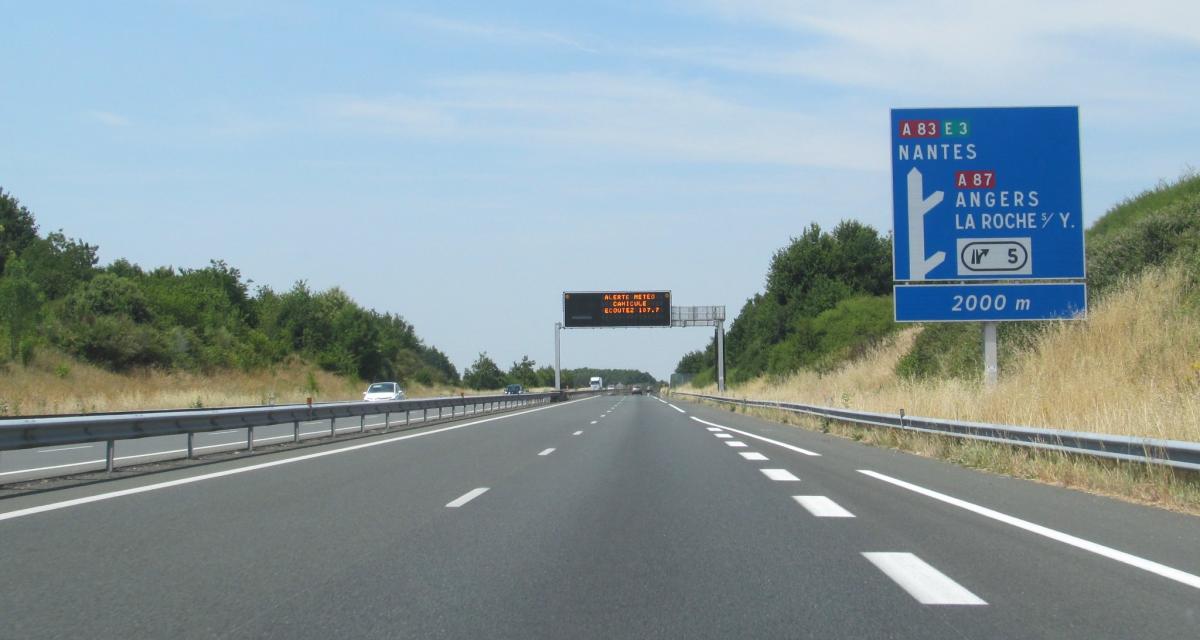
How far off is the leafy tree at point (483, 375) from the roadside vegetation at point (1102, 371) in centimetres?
12083

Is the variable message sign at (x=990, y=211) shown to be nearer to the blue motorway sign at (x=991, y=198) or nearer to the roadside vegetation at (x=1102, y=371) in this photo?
the blue motorway sign at (x=991, y=198)

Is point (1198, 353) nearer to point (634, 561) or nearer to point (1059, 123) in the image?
point (1059, 123)

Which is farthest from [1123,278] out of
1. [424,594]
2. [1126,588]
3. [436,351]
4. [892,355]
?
[436,351]

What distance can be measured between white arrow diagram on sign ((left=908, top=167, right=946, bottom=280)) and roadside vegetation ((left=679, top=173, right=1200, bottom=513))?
2.60 metres

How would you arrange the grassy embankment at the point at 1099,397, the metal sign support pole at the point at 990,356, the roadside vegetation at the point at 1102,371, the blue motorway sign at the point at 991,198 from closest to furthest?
the grassy embankment at the point at 1099,397, the roadside vegetation at the point at 1102,371, the blue motorway sign at the point at 991,198, the metal sign support pole at the point at 990,356

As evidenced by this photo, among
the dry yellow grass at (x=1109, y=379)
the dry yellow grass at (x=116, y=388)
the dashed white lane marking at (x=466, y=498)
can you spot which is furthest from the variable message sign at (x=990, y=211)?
the dry yellow grass at (x=116, y=388)

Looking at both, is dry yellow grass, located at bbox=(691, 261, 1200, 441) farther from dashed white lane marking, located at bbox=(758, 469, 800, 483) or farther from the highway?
dashed white lane marking, located at bbox=(758, 469, 800, 483)

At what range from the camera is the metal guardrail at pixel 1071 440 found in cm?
1109

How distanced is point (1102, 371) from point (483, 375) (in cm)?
14337

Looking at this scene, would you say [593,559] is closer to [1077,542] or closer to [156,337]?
[1077,542]

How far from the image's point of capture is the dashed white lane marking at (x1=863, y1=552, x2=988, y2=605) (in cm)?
659

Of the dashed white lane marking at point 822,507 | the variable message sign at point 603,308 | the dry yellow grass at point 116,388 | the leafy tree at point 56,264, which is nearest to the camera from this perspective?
the dashed white lane marking at point 822,507

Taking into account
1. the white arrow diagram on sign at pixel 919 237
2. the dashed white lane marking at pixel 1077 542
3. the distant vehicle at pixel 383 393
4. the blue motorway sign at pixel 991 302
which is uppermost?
the white arrow diagram on sign at pixel 919 237

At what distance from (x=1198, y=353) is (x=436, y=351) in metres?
177
